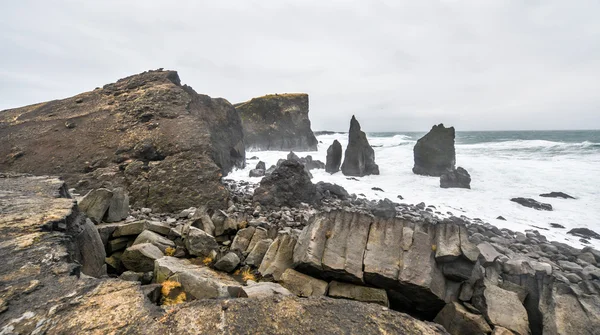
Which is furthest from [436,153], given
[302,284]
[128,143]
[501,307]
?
[128,143]

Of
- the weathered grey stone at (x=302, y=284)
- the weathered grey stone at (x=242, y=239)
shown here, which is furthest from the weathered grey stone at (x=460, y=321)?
the weathered grey stone at (x=242, y=239)

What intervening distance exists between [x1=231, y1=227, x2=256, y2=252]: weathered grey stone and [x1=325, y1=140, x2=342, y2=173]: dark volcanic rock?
21238 millimetres

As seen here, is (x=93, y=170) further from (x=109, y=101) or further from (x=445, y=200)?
(x=445, y=200)

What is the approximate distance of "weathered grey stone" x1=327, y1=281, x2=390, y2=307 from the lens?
4.38 m

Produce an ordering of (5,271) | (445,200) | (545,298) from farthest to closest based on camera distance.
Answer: (445,200), (545,298), (5,271)

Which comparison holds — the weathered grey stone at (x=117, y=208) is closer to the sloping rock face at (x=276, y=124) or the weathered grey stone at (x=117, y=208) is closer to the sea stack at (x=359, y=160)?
the sea stack at (x=359, y=160)

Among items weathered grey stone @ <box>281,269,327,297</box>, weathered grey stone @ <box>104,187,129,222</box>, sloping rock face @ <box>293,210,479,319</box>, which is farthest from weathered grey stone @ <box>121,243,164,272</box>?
sloping rock face @ <box>293,210,479,319</box>

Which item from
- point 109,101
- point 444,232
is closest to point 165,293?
point 444,232

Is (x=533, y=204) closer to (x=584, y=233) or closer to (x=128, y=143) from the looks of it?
(x=584, y=233)

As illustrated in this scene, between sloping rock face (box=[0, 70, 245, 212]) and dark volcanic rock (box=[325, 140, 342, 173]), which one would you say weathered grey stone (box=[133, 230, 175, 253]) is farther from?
dark volcanic rock (box=[325, 140, 342, 173])

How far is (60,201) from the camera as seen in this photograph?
5.00 m

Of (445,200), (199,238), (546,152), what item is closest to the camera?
(199,238)

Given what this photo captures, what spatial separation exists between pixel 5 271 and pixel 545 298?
764cm

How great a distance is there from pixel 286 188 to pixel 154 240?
744 centimetres
